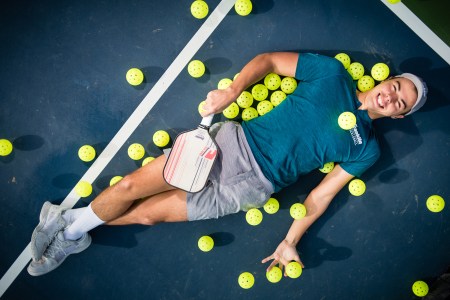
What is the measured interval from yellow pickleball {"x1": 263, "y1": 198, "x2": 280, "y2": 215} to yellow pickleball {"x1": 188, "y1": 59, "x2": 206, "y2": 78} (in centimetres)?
134

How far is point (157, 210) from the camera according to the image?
3.22m

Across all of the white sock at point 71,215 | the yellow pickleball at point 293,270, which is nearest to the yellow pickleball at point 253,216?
the yellow pickleball at point 293,270

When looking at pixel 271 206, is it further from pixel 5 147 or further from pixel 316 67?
pixel 5 147

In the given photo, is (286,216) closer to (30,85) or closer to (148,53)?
(148,53)

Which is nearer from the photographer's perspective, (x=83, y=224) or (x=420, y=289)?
(x=83, y=224)

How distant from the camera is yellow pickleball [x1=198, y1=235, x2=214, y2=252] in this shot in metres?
3.39

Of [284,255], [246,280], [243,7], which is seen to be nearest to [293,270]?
[284,255]

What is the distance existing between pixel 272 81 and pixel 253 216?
4.10ft

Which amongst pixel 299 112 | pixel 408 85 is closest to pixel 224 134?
pixel 299 112

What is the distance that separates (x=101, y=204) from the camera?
10.00 feet

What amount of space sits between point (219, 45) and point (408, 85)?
5.39ft

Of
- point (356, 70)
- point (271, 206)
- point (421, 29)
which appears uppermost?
point (421, 29)

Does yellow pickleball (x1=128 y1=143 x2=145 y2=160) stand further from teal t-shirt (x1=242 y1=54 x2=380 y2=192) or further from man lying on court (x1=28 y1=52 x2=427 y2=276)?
teal t-shirt (x1=242 y1=54 x2=380 y2=192)

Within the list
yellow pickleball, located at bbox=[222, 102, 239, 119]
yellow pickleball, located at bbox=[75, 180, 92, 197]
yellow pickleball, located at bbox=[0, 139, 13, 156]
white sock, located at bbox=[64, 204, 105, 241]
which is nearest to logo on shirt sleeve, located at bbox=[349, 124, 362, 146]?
yellow pickleball, located at bbox=[222, 102, 239, 119]
